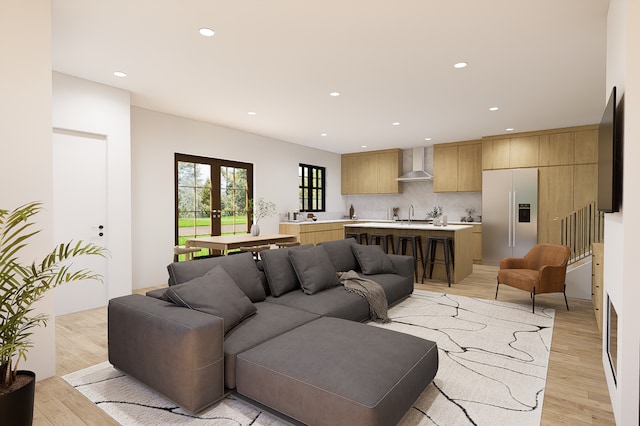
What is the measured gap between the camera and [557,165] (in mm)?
6859

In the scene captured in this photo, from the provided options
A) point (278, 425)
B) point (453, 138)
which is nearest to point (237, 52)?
point (278, 425)

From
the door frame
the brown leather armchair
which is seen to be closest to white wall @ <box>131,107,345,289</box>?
the door frame

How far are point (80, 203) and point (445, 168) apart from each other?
23.4 feet

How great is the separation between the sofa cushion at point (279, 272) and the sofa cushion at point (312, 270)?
0.07 m

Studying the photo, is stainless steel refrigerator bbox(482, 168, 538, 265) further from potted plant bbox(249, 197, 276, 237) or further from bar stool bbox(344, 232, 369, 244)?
potted plant bbox(249, 197, 276, 237)

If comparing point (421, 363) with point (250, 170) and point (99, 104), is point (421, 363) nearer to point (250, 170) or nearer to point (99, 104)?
point (99, 104)

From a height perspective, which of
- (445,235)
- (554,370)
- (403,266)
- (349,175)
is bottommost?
(554,370)

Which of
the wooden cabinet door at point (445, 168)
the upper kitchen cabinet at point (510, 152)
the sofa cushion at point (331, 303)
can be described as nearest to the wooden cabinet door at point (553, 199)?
the upper kitchen cabinet at point (510, 152)

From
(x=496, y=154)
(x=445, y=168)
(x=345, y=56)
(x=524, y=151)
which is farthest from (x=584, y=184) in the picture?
(x=345, y=56)

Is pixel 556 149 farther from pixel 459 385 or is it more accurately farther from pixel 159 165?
pixel 159 165

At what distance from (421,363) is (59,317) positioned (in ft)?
13.7

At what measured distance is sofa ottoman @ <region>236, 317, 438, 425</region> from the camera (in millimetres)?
1776

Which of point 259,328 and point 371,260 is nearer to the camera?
point 259,328

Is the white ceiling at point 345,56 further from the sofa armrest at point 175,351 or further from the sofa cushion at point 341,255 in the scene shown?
the sofa armrest at point 175,351
